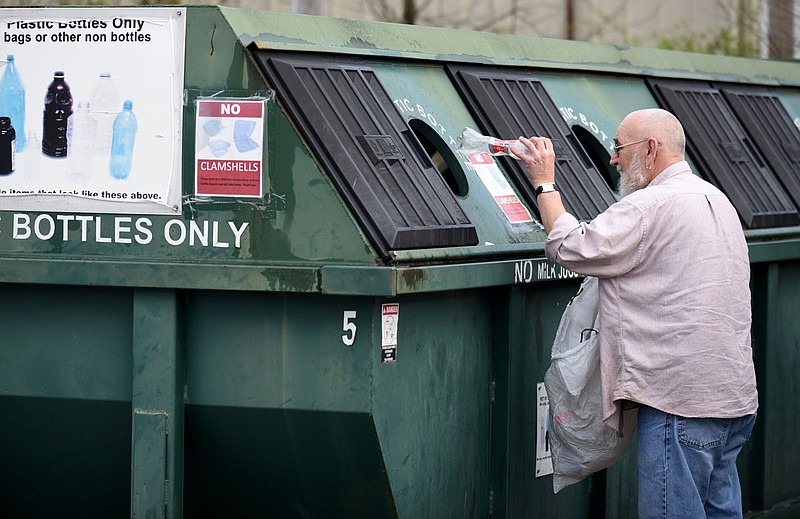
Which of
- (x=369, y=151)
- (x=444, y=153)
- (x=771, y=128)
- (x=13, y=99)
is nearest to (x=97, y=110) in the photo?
(x=13, y=99)

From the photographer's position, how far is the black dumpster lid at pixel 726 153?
5684 millimetres

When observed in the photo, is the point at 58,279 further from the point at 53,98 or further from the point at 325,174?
the point at 325,174

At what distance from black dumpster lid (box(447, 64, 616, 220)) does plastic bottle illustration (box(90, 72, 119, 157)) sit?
1.24m

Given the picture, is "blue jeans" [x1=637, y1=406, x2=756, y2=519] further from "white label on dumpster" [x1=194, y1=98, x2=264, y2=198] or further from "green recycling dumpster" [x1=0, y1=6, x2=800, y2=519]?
"white label on dumpster" [x1=194, y1=98, x2=264, y2=198]

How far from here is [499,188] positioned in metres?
4.60

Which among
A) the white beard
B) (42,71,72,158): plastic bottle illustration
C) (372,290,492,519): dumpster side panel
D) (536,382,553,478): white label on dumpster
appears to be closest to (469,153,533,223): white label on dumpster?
(372,290,492,519): dumpster side panel

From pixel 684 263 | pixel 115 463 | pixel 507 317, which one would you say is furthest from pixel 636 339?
pixel 115 463

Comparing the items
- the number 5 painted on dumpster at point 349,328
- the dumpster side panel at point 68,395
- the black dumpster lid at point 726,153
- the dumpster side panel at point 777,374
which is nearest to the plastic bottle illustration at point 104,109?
the dumpster side panel at point 68,395

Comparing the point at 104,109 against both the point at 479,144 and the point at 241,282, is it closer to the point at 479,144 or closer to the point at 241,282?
the point at 241,282

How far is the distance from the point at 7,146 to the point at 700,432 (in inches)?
87.2

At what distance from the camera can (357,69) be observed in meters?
4.25

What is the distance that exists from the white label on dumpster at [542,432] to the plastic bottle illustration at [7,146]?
71.3 inches

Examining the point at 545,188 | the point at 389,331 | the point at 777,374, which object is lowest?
the point at 777,374

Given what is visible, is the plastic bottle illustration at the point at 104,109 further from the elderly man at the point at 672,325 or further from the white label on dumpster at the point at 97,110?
the elderly man at the point at 672,325
